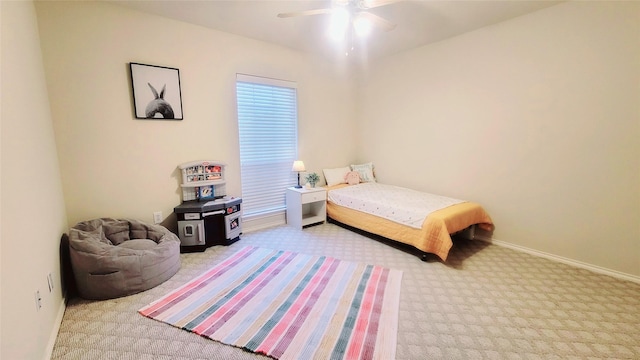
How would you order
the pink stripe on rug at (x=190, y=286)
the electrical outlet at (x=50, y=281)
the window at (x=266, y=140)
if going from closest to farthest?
the electrical outlet at (x=50, y=281)
the pink stripe on rug at (x=190, y=286)
the window at (x=266, y=140)

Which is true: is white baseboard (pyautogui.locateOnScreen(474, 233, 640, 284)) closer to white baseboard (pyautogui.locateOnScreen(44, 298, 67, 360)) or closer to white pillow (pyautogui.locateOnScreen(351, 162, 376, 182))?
white pillow (pyautogui.locateOnScreen(351, 162, 376, 182))

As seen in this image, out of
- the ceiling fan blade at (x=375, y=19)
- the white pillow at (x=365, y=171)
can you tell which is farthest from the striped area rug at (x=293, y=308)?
the ceiling fan blade at (x=375, y=19)

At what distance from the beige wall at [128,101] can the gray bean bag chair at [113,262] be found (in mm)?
472

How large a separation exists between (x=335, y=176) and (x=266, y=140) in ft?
4.44

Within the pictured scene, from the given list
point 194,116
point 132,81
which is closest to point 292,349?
point 194,116

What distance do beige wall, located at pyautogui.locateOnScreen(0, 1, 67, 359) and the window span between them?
1830mm

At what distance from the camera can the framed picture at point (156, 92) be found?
8.59ft

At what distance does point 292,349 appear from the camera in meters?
1.54

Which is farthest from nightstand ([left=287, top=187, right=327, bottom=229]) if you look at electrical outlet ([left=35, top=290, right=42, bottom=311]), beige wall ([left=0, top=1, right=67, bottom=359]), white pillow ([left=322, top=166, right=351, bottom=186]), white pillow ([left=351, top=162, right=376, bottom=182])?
electrical outlet ([left=35, top=290, right=42, bottom=311])

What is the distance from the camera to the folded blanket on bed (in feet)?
9.13

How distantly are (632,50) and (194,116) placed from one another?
14.4ft

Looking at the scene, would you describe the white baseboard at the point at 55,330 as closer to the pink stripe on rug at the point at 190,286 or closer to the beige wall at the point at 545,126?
the pink stripe on rug at the point at 190,286

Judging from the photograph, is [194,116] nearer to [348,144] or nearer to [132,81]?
[132,81]

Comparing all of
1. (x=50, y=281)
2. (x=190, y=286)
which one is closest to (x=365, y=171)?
(x=190, y=286)
